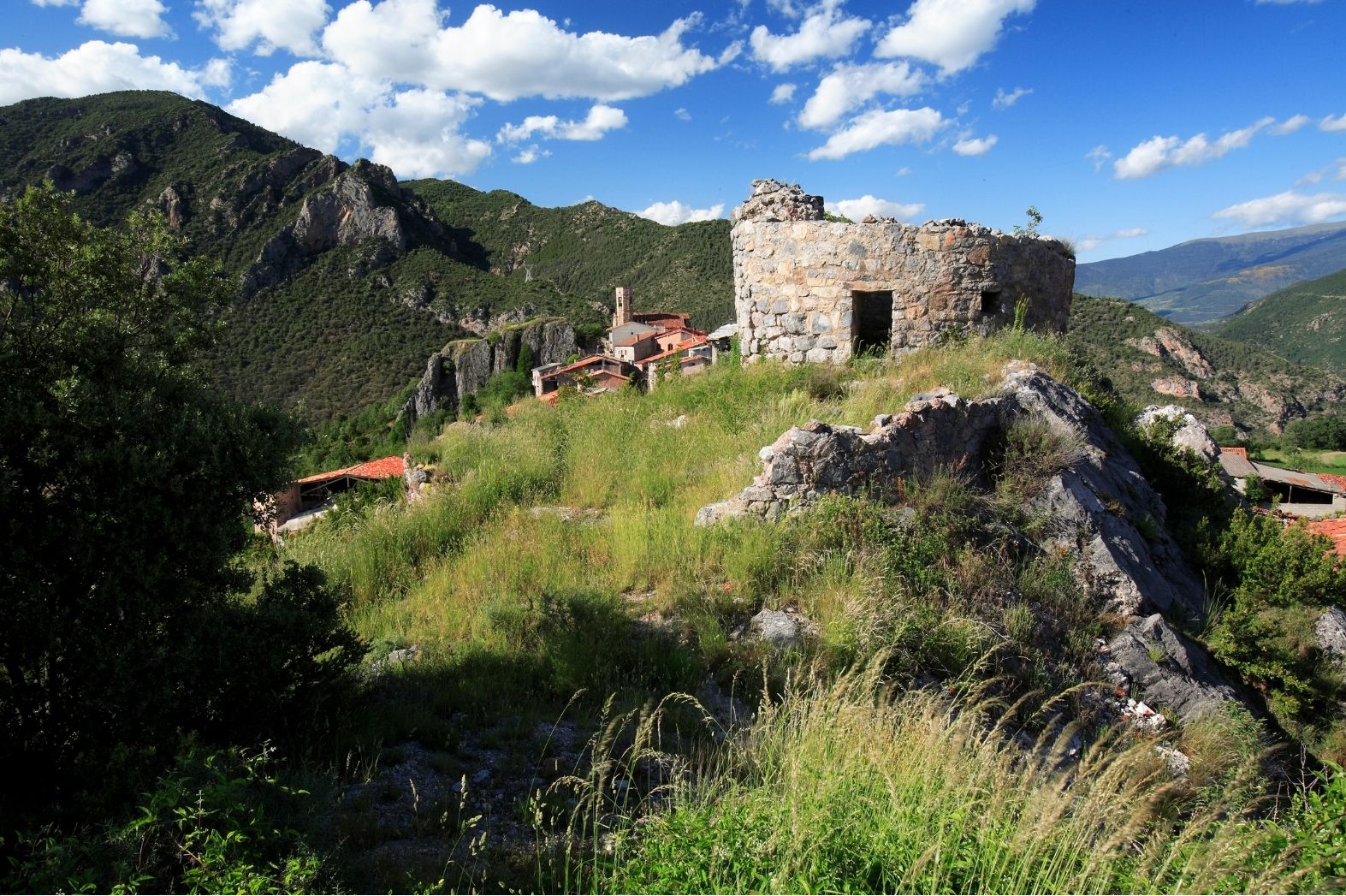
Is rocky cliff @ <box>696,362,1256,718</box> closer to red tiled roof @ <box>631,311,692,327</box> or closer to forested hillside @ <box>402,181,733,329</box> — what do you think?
red tiled roof @ <box>631,311,692,327</box>

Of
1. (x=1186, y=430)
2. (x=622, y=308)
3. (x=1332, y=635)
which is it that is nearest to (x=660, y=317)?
(x=622, y=308)

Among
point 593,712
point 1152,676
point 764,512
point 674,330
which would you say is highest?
point 674,330

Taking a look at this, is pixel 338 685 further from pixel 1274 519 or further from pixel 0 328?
pixel 1274 519

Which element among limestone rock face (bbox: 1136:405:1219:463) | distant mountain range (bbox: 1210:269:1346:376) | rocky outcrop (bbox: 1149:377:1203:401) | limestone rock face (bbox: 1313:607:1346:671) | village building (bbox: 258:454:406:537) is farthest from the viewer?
distant mountain range (bbox: 1210:269:1346:376)

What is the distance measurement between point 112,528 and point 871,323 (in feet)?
28.8

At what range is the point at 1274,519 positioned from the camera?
25.4 feet

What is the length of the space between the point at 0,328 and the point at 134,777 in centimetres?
194

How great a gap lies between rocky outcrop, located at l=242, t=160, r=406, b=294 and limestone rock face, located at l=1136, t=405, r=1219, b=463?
48.9 m

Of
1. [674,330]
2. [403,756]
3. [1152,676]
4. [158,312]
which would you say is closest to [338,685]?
[403,756]

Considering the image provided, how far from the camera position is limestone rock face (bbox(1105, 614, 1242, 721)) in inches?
193

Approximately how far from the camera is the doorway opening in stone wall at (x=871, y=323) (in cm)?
868

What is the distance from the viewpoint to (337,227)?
54.1 m

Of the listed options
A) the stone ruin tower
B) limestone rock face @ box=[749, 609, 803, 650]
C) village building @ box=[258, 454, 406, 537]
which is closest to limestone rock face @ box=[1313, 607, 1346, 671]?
the stone ruin tower

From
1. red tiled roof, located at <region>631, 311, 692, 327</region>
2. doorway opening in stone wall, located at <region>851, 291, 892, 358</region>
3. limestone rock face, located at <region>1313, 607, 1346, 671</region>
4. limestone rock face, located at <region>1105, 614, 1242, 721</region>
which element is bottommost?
limestone rock face, located at <region>1313, 607, 1346, 671</region>
